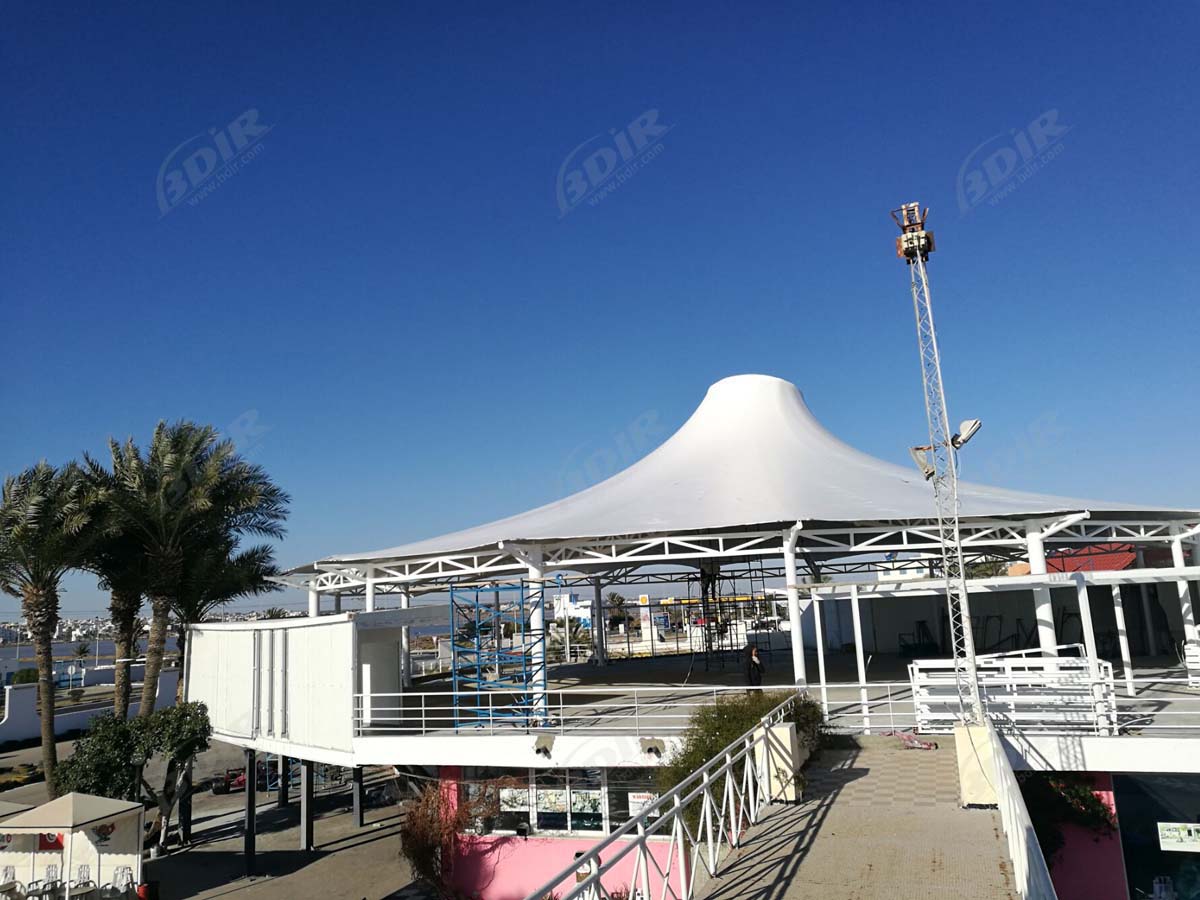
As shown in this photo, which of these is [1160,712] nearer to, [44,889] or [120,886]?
[120,886]

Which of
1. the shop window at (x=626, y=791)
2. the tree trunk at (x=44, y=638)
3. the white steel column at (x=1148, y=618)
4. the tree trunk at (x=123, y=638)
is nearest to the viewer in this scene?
the shop window at (x=626, y=791)

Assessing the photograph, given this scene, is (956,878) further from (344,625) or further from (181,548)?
(181,548)

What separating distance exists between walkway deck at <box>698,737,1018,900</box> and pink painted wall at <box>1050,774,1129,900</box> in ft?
6.85

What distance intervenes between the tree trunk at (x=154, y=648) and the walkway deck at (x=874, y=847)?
17720 mm

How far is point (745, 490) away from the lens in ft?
62.4

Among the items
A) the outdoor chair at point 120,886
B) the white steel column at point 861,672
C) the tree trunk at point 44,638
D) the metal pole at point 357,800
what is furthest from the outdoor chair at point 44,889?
the white steel column at point 861,672

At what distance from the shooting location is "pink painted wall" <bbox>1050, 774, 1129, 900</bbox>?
36.5 ft

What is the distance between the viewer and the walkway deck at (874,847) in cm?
690

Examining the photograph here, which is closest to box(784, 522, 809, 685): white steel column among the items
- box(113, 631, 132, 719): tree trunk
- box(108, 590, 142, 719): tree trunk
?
box(113, 631, 132, 719): tree trunk

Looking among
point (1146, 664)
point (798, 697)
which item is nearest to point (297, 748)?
point (798, 697)

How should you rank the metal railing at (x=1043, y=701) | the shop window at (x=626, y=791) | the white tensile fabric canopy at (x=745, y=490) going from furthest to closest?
the white tensile fabric canopy at (x=745, y=490), the shop window at (x=626, y=791), the metal railing at (x=1043, y=701)

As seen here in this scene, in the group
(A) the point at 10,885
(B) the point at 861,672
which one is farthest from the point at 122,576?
(B) the point at 861,672

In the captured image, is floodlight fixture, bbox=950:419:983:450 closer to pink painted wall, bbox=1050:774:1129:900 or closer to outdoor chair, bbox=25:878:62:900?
pink painted wall, bbox=1050:774:1129:900

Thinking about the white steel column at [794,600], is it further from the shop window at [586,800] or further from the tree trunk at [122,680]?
the tree trunk at [122,680]
